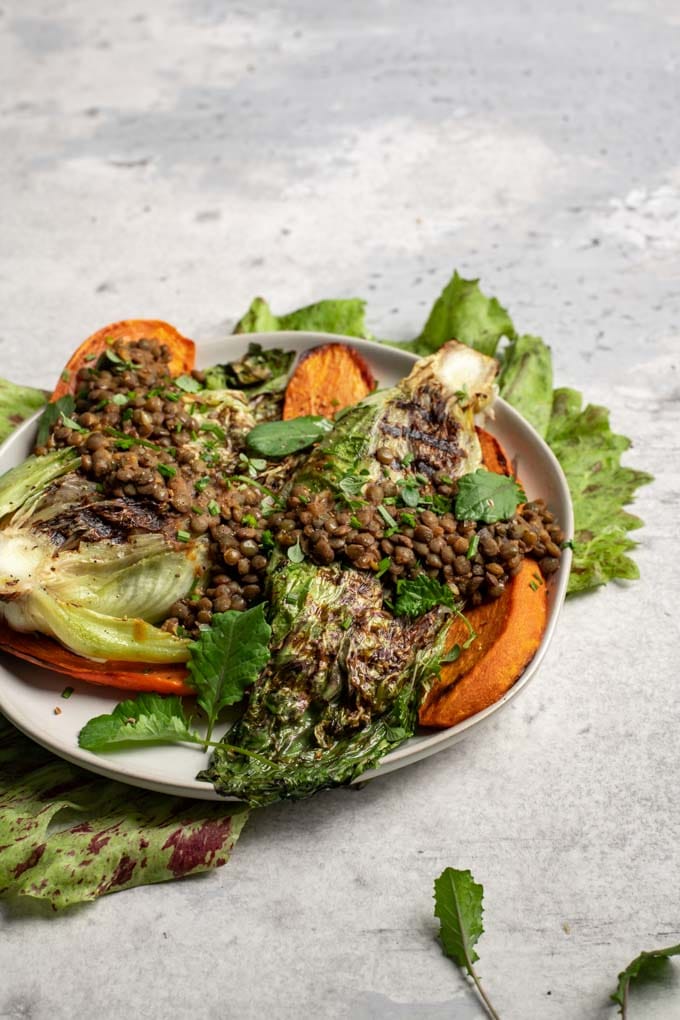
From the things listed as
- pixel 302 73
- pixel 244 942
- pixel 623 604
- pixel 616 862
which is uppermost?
pixel 302 73

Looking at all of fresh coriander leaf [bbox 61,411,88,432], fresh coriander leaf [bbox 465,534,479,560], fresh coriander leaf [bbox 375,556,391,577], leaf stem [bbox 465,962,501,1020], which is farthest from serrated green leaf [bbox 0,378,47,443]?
leaf stem [bbox 465,962,501,1020]

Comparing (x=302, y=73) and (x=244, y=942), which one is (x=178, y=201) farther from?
(x=244, y=942)

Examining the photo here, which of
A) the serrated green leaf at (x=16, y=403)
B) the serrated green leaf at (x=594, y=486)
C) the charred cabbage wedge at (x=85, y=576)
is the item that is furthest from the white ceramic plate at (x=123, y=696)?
the serrated green leaf at (x=16, y=403)

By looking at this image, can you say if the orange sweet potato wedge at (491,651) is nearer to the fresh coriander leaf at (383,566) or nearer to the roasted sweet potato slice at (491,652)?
the roasted sweet potato slice at (491,652)

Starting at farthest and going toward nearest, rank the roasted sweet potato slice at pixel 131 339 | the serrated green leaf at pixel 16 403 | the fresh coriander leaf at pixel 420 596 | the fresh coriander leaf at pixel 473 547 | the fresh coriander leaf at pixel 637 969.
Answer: the serrated green leaf at pixel 16 403
the roasted sweet potato slice at pixel 131 339
the fresh coriander leaf at pixel 473 547
the fresh coriander leaf at pixel 420 596
the fresh coriander leaf at pixel 637 969

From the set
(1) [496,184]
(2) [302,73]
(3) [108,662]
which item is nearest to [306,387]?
(3) [108,662]

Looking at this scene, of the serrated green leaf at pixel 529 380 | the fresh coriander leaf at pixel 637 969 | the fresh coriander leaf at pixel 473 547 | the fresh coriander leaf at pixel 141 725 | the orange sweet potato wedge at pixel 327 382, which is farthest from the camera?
the serrated green leaf at pixel 529 380
